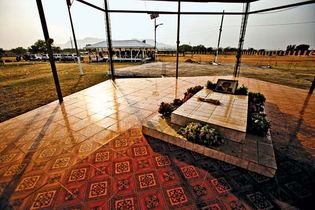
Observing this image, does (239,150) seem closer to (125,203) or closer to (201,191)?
(201,191)

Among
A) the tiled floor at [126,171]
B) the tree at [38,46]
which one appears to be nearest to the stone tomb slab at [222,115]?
the tiled floor at [126,171]

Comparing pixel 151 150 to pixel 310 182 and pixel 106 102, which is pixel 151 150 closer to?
pixel 310 182

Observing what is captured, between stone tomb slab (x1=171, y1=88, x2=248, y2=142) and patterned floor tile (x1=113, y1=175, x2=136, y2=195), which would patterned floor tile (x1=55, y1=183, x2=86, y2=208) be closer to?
patterned floor tile (x1=113, y1=175, x2=136, y2=195)

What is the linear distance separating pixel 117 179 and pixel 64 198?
809 mm

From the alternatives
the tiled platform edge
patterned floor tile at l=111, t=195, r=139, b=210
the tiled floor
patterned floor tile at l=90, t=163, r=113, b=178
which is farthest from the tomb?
patterned floor tile at l=111, t=195, r=139, b=210

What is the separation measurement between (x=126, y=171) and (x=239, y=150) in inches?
92.2

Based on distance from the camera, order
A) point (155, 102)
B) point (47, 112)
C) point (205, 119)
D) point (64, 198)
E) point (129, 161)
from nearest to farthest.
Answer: point (64, 198) < point (129, 161) < point (205, 119) < point (47, 112) < point (155, 102)

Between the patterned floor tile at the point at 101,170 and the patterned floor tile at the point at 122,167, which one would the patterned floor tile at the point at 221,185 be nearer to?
the patterned floor tile at the point at 122,167

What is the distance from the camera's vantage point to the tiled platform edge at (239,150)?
277 centimetres

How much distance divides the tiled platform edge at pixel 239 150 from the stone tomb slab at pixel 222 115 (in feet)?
0.74

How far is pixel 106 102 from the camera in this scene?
6.28m

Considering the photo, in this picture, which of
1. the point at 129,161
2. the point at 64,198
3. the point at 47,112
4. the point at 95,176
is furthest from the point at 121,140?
the point at 47,112

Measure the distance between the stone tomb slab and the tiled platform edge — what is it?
225 millimetres

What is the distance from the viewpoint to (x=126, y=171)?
2.79 metres
